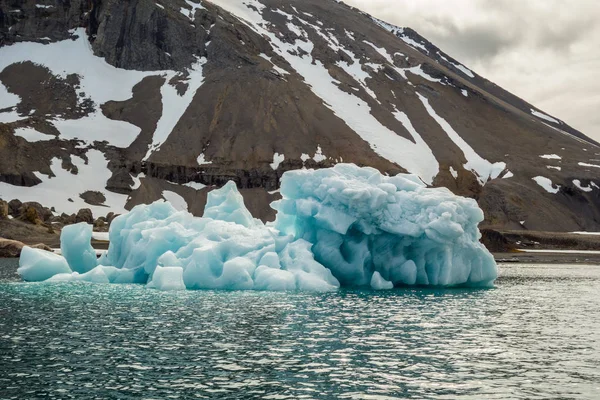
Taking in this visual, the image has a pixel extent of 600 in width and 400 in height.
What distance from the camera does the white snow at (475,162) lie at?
160125 mm

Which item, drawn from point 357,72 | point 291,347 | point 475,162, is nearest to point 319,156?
point 475,162

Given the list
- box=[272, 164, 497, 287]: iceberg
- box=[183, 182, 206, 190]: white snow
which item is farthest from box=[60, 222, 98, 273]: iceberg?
box=[183, 182, 206, 190]: white snow

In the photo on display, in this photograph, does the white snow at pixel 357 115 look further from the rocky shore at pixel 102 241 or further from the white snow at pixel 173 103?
the rocky shore at pixel 102 241

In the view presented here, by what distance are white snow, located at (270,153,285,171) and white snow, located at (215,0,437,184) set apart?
22.4 meters

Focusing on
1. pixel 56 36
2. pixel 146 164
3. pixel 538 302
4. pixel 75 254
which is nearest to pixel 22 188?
pixel 146 164

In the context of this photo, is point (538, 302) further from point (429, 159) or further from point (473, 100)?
point (473, 100)

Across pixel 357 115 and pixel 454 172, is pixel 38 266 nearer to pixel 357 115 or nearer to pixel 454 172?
pixel 454 172

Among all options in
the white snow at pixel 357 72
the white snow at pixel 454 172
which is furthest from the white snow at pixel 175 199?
the white snow at pixel 357 72

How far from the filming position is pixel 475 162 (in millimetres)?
164250

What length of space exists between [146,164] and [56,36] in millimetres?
58413

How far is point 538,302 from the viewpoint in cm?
3897

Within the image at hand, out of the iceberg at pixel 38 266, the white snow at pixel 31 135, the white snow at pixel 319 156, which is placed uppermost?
the white snow at pixel 31 135

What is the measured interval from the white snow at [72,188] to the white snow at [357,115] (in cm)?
5859

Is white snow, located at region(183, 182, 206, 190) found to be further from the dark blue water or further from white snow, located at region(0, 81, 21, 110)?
the dark blue water
